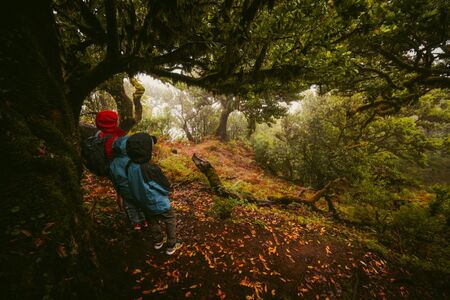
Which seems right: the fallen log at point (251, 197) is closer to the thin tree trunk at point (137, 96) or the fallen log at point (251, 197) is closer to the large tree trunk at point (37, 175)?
the thin tree trunk at point (137, 96)

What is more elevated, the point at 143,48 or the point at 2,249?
the point at 143,48

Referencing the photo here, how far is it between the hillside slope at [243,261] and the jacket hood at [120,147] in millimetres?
1041

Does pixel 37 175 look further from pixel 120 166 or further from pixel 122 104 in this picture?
pixel 122 104

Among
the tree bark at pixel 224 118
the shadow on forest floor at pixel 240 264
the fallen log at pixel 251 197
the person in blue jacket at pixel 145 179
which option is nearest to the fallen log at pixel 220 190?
the fallen log at pixel 251 197

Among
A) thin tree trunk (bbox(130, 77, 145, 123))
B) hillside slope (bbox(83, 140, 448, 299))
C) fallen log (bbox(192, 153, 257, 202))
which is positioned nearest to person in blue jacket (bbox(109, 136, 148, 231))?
hillside slope (bbox(83, 140, 448, 299))

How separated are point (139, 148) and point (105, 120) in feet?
2.98

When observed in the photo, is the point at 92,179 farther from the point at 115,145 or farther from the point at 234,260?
the point at 234,260

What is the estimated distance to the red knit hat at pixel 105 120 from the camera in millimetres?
3432

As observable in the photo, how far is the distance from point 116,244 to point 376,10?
607 centimetres

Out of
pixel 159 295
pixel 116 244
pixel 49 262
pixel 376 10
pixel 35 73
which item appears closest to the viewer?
pixel 49 262

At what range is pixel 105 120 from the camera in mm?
3457

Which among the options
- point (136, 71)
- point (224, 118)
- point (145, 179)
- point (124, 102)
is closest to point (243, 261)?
point (145, 179)

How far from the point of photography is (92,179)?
654cm

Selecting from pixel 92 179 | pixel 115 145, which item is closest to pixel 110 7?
pixel 115 145
